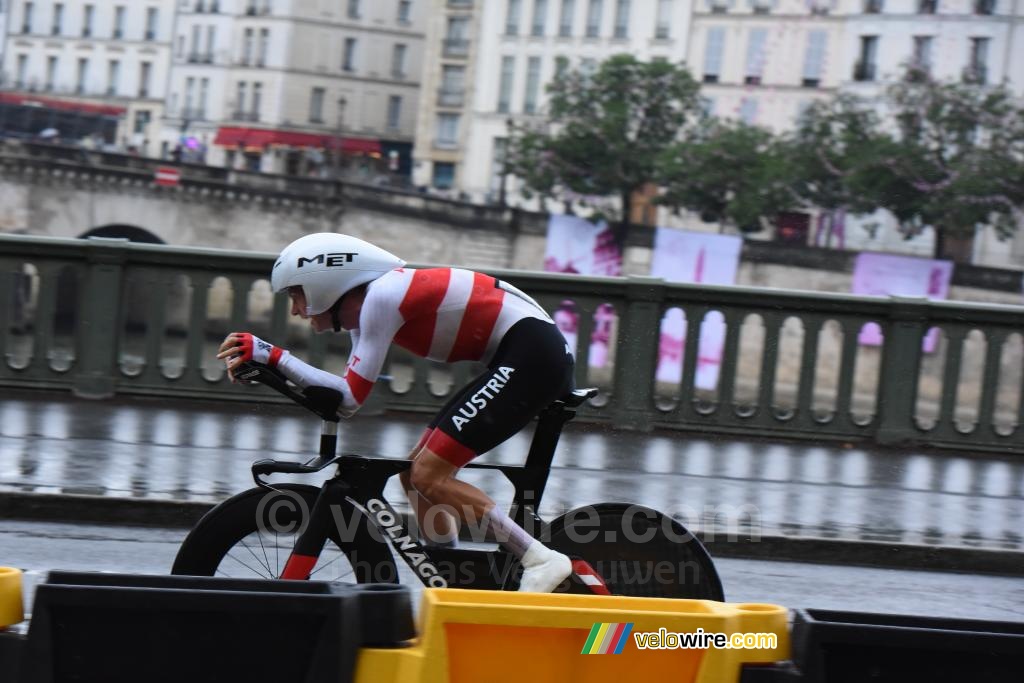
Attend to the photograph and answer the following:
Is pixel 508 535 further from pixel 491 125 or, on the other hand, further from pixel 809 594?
pixel 491 125

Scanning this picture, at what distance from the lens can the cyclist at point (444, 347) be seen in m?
4.77

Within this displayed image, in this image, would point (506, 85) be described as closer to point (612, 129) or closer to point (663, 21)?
point (663, 21)

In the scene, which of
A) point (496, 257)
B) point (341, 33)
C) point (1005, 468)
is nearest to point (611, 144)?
point (496, 257)

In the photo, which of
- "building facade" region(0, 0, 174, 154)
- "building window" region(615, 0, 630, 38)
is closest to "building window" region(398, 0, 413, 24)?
"building facade" region(0, 0, 174, 154)

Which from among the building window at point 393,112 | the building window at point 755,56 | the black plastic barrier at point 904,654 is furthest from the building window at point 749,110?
the black plastic barrier at point 904,654

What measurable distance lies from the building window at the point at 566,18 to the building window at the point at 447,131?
32.3 ft

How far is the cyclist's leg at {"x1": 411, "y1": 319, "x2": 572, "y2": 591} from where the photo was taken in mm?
4879

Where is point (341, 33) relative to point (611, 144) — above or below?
above

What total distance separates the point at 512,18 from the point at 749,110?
53.3 feet

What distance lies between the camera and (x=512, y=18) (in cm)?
8369

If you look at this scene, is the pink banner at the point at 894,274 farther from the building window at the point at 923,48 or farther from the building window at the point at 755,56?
the building window at the point at 755,56

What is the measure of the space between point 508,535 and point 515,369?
19.8 inches

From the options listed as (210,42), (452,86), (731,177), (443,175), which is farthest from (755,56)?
(210,42)

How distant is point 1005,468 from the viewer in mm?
11406
